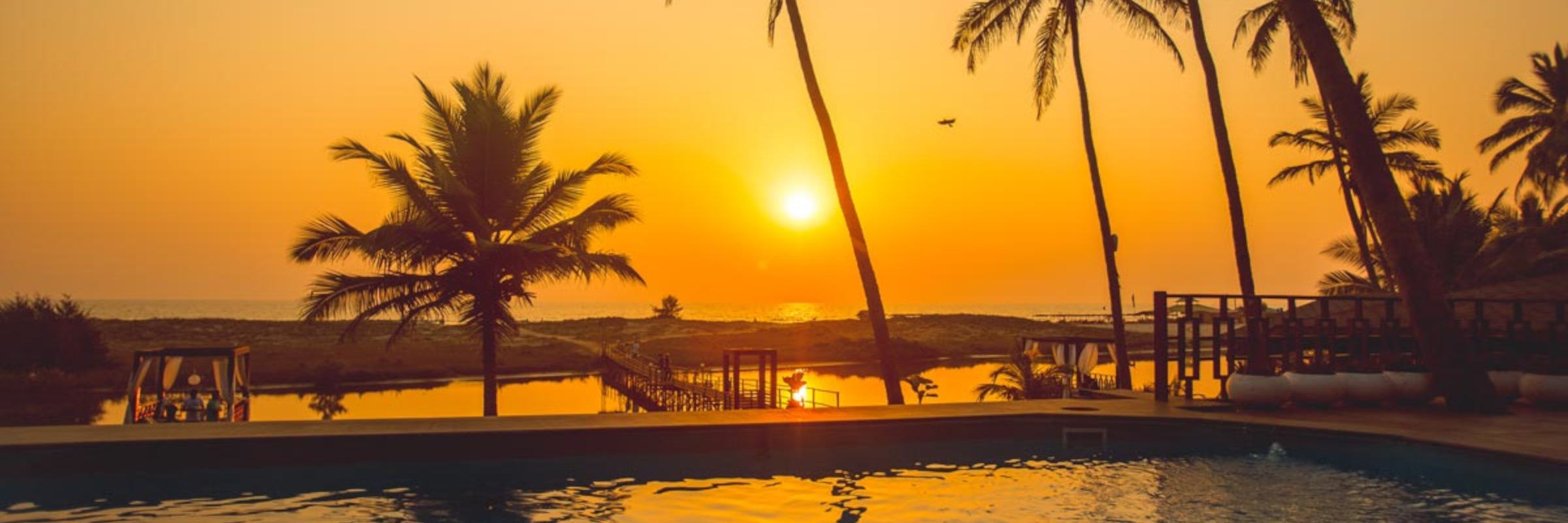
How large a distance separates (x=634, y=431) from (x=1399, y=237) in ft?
34.8

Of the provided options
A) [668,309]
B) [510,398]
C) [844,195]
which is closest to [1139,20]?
[844,195]

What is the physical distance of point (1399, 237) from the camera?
1472 centimetres

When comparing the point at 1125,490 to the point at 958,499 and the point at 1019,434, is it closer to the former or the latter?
the point at 958,499

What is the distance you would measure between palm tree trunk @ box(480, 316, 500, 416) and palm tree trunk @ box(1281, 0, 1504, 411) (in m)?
14.6

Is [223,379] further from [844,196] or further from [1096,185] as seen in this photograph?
[1096,185]

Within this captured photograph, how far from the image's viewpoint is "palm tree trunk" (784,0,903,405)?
69.6 feet

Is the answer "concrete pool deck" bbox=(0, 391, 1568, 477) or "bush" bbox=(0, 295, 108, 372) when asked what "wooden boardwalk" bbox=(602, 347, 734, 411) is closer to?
"concrete pool deck" bbox=(0, 391, 1568, 477)

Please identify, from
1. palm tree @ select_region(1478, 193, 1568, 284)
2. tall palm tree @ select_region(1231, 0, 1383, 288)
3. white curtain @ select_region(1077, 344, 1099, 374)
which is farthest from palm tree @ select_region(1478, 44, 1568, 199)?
white curtain @ select_region(1077, 344, 1099, 374)

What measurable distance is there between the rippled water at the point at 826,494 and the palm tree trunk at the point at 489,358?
9257mm

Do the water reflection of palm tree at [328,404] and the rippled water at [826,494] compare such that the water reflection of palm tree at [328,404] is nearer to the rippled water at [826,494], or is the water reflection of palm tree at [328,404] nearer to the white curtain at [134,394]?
the white curtain at [134,394]

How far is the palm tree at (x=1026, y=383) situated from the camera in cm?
2338

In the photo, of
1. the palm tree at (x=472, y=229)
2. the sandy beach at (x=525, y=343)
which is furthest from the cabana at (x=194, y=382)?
the sandy beach at (x=525, y=343)

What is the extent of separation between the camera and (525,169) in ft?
69.7

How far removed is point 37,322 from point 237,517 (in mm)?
42866
